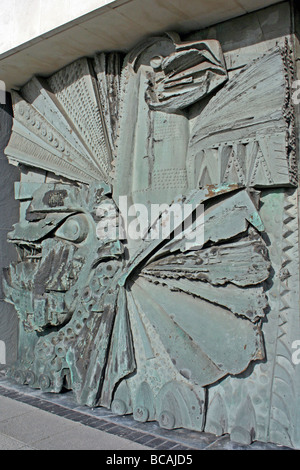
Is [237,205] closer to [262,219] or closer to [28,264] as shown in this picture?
[262,219]

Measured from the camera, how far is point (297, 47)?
10.2 feet

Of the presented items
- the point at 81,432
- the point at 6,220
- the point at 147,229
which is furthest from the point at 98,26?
the point at 81,432

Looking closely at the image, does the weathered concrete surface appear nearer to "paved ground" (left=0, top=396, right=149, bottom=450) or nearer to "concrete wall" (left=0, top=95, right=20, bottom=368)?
"concrete wall" (left=0, top=95, right=20, bottom=368)

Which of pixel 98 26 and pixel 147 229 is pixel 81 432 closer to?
pixel 147 229

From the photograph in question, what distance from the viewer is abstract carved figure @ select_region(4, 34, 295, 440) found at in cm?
307

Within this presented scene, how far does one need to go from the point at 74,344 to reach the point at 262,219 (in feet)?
6.17

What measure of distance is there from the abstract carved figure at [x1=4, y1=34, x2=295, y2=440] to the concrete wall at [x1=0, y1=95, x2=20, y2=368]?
367 millimetres

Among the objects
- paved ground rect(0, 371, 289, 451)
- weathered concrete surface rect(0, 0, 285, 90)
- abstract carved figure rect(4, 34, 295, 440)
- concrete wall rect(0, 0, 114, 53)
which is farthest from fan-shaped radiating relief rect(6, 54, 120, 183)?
paved ground rect(0, 371, 289, 451)

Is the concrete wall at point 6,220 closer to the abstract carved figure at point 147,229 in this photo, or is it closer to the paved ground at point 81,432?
the abstract carved figure at point 147,229

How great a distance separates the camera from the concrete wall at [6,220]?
16.1ft

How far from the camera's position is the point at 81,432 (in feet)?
10.6

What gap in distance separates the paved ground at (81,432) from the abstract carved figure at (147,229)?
0.35 feet
